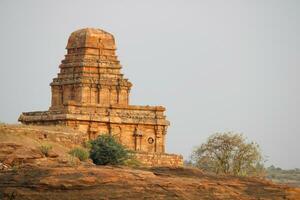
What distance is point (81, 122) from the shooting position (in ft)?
202

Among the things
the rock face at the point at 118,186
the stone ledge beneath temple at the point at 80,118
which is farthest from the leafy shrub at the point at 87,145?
the rock face at the point at 118,186

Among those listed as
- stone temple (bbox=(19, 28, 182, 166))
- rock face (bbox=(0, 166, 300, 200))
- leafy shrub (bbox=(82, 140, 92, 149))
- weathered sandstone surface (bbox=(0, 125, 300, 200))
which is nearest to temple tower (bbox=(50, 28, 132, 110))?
stone temple (bbox=(19, 28, 182, 166))

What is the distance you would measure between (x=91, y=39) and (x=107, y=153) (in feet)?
89.0

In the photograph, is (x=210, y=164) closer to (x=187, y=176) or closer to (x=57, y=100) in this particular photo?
(x=57, y=100)

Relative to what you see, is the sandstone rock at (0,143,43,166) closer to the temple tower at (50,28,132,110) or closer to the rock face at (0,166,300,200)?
the rock face at (0,166,300,200)

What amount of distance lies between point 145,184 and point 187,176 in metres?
1.84

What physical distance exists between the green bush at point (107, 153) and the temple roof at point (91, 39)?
24683mm

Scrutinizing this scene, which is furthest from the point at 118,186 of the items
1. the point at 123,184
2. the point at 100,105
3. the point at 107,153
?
the point at 100,105

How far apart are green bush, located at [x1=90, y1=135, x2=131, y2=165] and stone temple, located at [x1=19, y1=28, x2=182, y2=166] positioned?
14.3 m

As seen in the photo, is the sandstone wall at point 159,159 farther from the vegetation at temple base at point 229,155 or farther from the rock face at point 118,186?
the rock face at point 118,186

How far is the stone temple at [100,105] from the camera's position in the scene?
202 feet

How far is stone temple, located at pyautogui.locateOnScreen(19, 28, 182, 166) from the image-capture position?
202 ft

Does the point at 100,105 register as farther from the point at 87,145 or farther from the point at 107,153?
the point at 107,153

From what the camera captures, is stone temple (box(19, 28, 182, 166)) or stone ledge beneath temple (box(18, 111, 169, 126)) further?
stone temple (box(19, 28, 182, 166))
